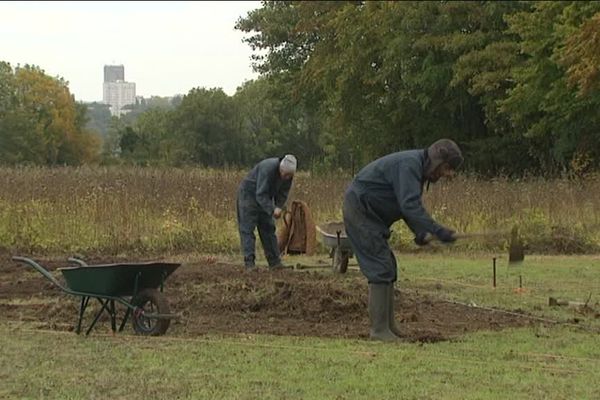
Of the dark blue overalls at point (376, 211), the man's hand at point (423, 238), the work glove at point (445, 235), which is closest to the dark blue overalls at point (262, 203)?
the dark blue overalls at point (376, 211)

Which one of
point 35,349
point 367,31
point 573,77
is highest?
point 367,31

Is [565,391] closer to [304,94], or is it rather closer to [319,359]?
[319,359]

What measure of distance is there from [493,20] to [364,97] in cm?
645

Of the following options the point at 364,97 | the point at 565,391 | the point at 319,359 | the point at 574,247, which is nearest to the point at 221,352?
the point at 319,359

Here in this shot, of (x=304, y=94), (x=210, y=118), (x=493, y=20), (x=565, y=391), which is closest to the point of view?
(x=565, y=391)

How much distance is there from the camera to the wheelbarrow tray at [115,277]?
8.18 m

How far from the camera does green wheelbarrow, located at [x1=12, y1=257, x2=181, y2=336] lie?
324 inches

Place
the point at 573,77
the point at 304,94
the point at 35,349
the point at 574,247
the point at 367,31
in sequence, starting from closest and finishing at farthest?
the point at 35,349, the point at 574,247, the point at 573,77, the point at 367,31, the point at 304,94

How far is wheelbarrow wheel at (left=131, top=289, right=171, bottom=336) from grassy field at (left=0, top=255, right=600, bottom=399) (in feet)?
0.47

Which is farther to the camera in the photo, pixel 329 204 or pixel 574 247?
pixel 329 204

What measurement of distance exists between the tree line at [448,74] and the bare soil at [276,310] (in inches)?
545

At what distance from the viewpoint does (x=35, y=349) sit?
25.9 feet

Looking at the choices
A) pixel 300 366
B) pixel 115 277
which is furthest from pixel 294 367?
pixel 115 277

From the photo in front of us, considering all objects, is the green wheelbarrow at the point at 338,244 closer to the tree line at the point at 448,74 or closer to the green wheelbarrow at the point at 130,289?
the green wheelbarrow at the point at 130,289
